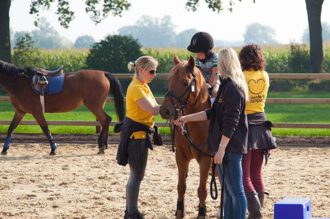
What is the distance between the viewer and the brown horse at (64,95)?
47.3ft

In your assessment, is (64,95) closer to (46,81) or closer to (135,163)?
(46,81)

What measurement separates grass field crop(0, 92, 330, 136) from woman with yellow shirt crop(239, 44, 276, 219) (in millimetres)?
5794

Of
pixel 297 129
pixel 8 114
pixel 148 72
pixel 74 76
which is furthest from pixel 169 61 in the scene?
pixel 148 72

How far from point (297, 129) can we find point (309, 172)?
5.74 meters

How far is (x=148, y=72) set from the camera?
304 inches

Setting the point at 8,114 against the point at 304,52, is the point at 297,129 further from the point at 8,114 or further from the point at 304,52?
the point at 304,52

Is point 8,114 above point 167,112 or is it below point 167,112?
below

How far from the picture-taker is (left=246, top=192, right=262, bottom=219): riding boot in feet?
24.6

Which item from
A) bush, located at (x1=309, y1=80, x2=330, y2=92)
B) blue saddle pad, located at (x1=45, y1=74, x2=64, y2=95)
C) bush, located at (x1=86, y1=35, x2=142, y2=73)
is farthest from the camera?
bush, located at (x1=309, y1=80, x2=330, y2=92)

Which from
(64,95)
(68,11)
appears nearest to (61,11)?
(68,11)

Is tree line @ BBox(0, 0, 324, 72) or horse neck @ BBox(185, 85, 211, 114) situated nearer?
horse neck @ BBox(185, 85, 211, 114)

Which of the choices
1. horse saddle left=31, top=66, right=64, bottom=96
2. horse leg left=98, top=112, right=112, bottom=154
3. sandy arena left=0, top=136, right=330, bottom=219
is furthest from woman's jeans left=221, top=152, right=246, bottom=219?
horse saddle left=31, top=66, right=64, bottom=96

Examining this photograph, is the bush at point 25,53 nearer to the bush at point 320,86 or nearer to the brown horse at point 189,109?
the bush at point 320,86

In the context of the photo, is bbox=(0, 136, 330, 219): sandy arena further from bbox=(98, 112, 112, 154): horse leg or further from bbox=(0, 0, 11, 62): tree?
bbox=(0, 0, 11, 62): tree
